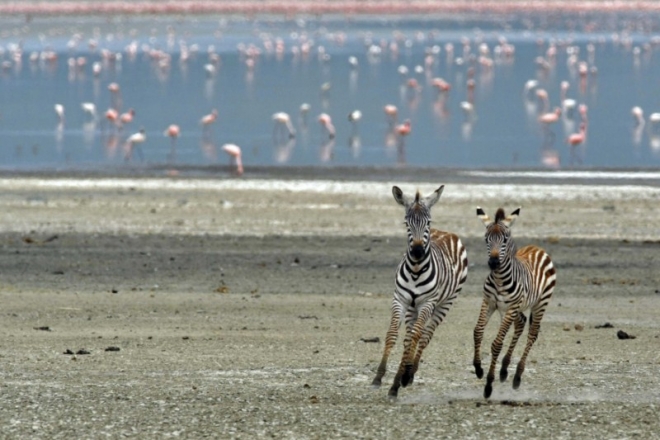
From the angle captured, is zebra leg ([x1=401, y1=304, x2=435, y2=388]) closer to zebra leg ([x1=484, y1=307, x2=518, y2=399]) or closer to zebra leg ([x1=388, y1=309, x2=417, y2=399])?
zebra leg ([x1=388, y1=309, x2=417, y2=399])

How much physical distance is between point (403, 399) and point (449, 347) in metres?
2.42

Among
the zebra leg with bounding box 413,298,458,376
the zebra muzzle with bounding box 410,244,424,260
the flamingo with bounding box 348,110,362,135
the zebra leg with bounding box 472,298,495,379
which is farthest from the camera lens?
the flamingo with bounding box 348,110,362,135

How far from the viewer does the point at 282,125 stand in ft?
136

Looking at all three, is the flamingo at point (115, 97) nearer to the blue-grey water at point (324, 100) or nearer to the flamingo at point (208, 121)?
the blue-grey water at point (324, 100)

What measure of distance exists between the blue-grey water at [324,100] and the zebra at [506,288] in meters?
20.0

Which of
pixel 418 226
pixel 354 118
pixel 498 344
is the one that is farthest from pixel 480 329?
pixel 354 118

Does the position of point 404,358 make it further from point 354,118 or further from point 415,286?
point 354,118

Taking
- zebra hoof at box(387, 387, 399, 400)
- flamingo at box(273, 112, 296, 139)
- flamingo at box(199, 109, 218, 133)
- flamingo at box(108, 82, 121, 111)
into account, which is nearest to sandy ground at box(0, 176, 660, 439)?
zebra hoof at box(387, 387, 399, 400)

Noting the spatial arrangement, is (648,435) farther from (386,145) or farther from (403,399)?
(386,145)

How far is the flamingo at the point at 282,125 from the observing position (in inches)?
1526

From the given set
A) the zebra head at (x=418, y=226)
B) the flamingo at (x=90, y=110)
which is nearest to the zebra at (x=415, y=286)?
the zebra head at (x=418, y=226)

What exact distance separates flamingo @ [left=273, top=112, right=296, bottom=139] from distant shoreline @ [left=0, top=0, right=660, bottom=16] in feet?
269

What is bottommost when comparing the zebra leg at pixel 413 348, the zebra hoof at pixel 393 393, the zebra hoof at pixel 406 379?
the zebra hoof at pixel 393 393

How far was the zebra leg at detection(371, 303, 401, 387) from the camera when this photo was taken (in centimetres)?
960
